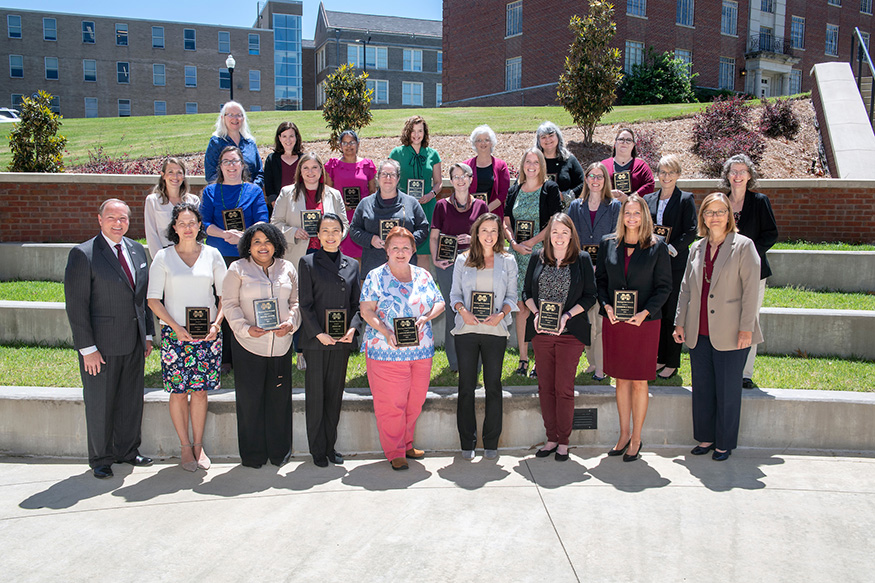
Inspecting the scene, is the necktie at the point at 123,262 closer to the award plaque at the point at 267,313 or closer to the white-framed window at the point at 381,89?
the award plaque at the point at 267,313

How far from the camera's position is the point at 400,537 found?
4.27m

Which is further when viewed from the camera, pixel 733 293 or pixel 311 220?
pixel 311 220

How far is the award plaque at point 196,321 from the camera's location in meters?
5.21

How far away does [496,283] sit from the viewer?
5695 millimetres

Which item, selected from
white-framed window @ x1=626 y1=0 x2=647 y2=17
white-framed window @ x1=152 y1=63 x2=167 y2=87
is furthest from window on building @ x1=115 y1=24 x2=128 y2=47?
white-framed window @ x1=626 y1=0 x2=647 y2=17

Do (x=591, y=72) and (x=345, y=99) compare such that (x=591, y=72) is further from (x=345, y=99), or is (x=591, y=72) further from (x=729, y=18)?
(x=729, y=18)

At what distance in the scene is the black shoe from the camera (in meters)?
5.31

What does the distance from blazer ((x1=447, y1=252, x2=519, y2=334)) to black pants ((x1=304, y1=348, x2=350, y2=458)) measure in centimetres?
110

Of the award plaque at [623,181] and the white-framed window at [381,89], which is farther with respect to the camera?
the white-framed window at [381,89]

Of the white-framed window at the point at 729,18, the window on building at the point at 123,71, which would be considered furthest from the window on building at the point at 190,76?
the white-framed window at the point at 729,18

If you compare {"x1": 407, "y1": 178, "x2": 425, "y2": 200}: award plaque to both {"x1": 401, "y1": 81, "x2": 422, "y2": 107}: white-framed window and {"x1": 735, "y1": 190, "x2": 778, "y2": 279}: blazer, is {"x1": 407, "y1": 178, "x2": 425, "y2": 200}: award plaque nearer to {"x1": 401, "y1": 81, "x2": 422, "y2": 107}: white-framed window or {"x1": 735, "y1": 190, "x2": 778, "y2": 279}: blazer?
{"x1": 735, "y1": 190, "x2": 778, "y2": 279}: blazer

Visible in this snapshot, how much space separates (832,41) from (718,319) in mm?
43577

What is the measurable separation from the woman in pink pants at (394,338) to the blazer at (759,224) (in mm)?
2917

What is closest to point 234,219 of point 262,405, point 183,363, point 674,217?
point 183,363
